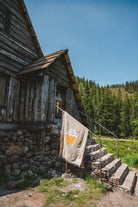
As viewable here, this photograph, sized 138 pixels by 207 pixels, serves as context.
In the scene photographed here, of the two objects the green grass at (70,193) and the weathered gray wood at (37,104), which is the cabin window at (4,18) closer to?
the weathered gray wood at (37,104)

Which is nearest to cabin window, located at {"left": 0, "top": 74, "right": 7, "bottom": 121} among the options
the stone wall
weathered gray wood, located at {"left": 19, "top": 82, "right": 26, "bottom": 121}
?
weathered gray wood, located at {"left": 19, "top": 82, "right": 26, "bottom": 121}

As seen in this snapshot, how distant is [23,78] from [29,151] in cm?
371

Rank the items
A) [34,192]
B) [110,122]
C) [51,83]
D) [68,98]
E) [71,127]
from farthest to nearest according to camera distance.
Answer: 1. [110,122]
2. [68,98]
3. [51,83]
4. [71,127]
5. [34,192]

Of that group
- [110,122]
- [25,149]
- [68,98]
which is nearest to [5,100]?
[25,149]

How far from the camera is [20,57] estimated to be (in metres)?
7.39

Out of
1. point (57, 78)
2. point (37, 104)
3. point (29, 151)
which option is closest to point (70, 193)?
point (29, 151)

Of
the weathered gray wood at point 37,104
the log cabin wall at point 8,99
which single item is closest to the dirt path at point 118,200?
the weathered gray wood at point 37,104

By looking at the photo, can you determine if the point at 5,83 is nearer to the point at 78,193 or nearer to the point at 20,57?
the point at 20,57

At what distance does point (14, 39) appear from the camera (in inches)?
284

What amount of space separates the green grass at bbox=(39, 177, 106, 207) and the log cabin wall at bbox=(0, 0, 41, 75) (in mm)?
5492

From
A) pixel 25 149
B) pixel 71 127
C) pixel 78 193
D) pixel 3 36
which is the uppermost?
pixel 3 36

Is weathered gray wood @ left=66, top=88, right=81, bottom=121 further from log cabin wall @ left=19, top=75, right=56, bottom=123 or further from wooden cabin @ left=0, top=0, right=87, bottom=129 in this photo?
log cabin wall @ left=19, top=75, right=56, bottom=123

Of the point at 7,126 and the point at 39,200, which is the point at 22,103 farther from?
the point at 39,200

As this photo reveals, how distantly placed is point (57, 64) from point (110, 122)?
34.9m
